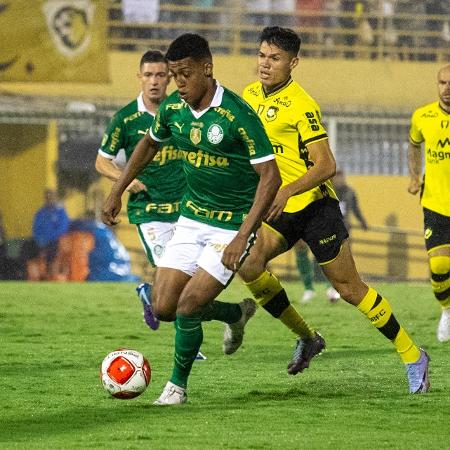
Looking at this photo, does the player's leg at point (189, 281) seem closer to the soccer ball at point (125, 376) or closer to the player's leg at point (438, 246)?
the soccer ball at point (125, 376)

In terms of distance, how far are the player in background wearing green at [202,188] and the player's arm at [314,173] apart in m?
0.41

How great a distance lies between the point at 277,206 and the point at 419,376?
1.38 meters

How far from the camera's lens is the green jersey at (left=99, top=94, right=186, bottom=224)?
10492mm

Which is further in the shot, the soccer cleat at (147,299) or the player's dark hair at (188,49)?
the soccer cleat at (147,299)

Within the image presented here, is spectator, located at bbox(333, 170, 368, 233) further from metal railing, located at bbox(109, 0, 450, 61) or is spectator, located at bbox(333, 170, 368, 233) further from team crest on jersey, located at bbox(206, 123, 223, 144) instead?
team crest on jersey, located at bbox(206, 123, 223, 144)

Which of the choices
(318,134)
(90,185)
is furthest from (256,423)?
(90,185)

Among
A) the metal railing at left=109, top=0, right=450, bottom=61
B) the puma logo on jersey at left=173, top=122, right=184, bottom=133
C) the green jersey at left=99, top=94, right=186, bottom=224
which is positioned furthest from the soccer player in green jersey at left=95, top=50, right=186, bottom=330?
the metal railing at left=109, top=0, right=450, bottom=61

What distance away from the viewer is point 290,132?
8.87 meters

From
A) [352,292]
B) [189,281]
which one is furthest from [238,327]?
[189,281]

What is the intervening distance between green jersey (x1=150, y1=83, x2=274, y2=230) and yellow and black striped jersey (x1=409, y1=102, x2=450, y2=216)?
413 centimetres

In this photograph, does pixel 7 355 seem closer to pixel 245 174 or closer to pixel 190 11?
pixel 245 174

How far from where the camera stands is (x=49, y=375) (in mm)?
9312

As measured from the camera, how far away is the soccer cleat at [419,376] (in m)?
8.29

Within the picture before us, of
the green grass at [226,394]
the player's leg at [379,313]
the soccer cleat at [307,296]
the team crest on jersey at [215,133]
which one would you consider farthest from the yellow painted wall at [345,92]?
the team crest on jersey at [215,133]
